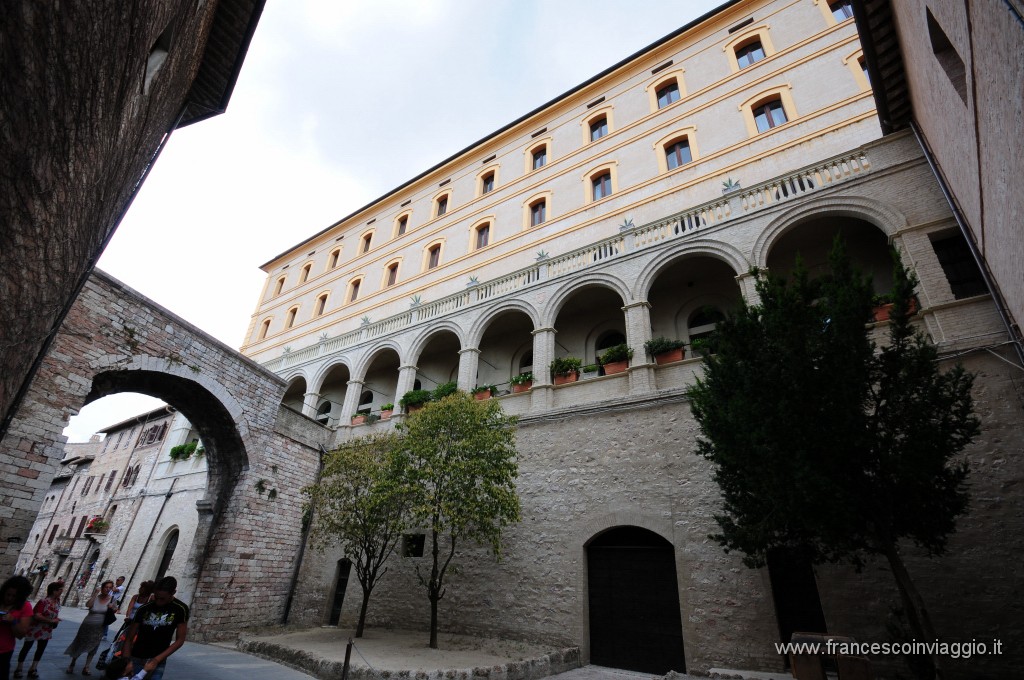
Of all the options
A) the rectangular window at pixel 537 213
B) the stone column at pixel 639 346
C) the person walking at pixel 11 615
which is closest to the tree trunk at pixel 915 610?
the stone column at pixel 639 346

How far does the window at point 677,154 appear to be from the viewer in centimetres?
1619

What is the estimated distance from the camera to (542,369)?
12.3 m

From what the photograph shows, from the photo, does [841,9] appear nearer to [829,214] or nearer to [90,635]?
[829,214]

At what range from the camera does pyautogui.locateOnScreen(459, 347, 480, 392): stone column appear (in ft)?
45.4

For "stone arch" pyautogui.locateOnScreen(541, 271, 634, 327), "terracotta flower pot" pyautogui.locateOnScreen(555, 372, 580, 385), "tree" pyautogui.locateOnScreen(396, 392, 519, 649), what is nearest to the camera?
"tree" pyautogui.locateOnScreen(396, 392, 519, 649)

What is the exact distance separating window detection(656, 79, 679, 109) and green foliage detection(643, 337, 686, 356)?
11639mm

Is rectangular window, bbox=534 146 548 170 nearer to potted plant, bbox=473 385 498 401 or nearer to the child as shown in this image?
potted plant, bbox=473 385 498 401

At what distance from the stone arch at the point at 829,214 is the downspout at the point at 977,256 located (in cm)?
81

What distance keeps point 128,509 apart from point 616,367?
912 inches

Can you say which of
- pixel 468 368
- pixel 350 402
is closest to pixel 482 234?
pixel 468 368

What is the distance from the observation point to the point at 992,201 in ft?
18.5

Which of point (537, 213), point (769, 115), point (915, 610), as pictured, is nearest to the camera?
point (915, 610)

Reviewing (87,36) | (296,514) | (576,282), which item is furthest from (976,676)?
(296,514)

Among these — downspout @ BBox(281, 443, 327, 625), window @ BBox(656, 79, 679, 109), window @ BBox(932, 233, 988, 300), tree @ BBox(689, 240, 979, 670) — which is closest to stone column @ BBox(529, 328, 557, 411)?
tree @ BBox(689, 240, 979, 670)
